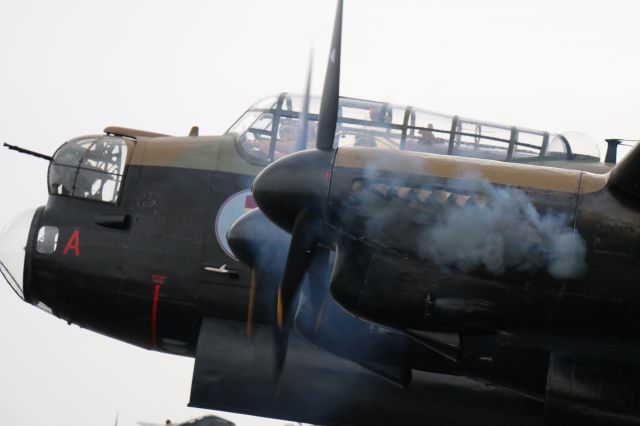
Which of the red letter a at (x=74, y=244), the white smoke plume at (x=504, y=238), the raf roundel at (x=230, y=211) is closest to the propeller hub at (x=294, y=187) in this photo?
the white smoke plume at (x=504, y=238)

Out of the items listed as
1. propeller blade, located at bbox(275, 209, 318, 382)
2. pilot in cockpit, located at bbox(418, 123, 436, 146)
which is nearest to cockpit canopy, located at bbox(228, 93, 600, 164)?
pilot in cockpit, located at bbox(418, 123, 436, 146)

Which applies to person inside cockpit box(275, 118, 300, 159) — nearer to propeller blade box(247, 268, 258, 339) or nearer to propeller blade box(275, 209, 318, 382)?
propeller blade box(247, 268, 258, 339)

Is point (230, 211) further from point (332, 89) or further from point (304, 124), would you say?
point (332, 89)

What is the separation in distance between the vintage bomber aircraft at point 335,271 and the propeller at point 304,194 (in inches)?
0.9

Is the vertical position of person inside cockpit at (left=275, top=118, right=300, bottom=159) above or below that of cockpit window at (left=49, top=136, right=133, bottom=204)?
above

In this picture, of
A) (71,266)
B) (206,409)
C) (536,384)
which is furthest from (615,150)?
(71,266)

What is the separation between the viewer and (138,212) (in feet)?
55.6

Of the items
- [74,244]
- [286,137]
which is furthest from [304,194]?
[74,244]

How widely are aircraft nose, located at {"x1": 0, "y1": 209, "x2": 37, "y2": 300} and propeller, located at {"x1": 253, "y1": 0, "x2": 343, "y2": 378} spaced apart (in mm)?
5180

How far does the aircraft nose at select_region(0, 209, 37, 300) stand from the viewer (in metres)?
17.5

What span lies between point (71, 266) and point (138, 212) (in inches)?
47.7

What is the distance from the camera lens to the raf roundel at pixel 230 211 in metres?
16.5

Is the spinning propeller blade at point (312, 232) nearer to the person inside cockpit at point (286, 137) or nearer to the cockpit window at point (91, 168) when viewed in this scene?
the person inside cockpit at point (286, 137)

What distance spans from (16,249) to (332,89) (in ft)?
20.0
